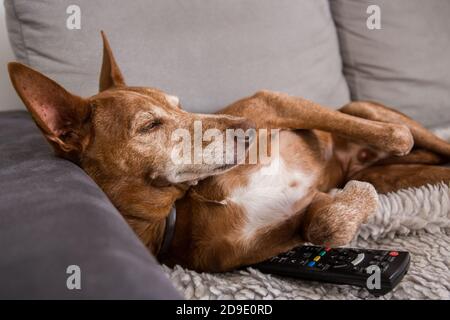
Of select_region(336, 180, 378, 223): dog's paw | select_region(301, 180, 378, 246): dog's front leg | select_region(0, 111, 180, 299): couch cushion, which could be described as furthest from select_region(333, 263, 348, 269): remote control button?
select_region(0, 111, 180, 299): couch cushion

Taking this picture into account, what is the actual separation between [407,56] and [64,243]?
1.91 meters

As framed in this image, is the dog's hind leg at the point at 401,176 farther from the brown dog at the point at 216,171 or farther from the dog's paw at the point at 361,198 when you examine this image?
the dog's paw at the point at 361,198

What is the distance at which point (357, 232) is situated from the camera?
1518mm

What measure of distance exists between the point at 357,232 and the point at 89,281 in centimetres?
96

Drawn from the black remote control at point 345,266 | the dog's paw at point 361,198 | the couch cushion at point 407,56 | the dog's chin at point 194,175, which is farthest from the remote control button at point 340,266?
the couch cushion at point 407,56

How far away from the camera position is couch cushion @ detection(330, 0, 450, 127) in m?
2.30

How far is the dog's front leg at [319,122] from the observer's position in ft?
5.78

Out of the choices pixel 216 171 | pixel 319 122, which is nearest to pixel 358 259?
pixel 216 171

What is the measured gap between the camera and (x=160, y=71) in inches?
73.2

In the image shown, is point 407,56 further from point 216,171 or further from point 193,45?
point 216,171

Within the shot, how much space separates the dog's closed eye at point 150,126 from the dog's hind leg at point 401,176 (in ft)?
2.83

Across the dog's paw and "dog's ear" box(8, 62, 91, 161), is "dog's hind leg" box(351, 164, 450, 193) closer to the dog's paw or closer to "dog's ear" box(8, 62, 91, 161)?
the dog's paw

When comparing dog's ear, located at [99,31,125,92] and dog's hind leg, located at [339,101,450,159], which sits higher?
dog's ear, located at [99,31,125,92]
